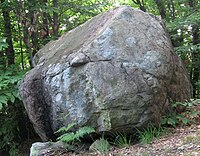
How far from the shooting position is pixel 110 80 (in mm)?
3809

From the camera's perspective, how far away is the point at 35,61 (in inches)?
225

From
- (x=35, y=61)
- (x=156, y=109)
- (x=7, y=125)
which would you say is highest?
(x=35, y=61)

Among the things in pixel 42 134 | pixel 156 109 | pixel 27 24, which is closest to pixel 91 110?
pixel 156 109

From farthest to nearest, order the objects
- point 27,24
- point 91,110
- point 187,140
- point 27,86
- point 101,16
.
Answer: point 27,24, point 101,16, point 27,86, point 91,110, point 187,140

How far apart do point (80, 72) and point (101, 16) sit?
4.74ft

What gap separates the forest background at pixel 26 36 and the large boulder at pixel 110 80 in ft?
2.75

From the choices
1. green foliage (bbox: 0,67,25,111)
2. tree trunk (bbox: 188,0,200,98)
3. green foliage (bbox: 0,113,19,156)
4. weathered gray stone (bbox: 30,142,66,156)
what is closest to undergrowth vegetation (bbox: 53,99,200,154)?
weathered gray stone (bbox: 30,142,66,156)

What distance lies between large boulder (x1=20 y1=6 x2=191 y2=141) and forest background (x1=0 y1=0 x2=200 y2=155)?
84 cm

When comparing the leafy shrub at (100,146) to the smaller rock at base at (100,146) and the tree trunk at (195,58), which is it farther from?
the tree trunk at (195,58)

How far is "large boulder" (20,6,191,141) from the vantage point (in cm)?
377

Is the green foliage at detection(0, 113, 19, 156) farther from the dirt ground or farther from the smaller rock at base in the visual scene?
the smaller rock at base

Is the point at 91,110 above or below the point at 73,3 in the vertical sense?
below

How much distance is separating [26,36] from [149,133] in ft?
12.7

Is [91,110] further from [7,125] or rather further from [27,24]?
[27,24]
